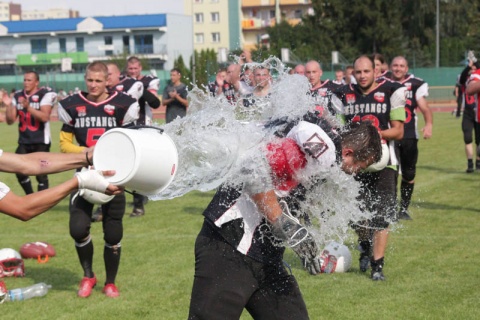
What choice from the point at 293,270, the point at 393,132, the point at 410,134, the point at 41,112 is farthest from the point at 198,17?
the point at 293,270

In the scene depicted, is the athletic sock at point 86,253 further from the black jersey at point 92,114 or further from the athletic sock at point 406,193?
the athletic sock at point 406,193

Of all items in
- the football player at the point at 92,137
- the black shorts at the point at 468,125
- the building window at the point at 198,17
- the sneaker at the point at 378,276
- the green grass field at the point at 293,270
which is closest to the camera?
the green grass field at the point at 293,270

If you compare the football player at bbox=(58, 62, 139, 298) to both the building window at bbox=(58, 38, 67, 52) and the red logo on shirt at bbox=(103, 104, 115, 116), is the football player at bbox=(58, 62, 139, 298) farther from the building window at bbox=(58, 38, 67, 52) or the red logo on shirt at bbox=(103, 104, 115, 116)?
the building window at bbox=(58, 38, 67, 52)

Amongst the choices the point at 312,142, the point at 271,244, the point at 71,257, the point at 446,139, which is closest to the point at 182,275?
the point at 71,257

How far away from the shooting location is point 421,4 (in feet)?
225

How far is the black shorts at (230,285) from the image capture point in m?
4.21

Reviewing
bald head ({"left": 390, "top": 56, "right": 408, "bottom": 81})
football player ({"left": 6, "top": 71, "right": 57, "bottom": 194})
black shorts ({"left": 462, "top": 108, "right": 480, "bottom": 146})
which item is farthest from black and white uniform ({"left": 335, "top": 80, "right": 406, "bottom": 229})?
black shorts ({"left": 462, "top": 108, "right": 480, "bottom": 146})

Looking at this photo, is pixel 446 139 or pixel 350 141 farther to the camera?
pixel 446 139

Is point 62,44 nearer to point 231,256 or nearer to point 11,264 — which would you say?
point 11,264

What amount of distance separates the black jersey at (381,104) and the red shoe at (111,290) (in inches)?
116

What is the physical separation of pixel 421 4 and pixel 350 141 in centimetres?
6762

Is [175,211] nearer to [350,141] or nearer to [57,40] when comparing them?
[350,141]

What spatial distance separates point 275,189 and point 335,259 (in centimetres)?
401

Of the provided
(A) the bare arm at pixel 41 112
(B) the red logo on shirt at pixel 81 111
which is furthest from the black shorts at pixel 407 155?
(A) the bare arm at pixel 41 112
